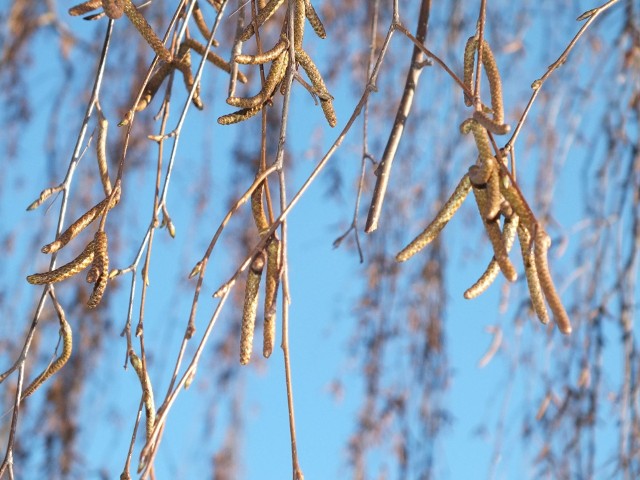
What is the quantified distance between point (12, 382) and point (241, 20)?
1.74m

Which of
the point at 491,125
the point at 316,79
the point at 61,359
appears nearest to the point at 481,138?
the point at 491,125

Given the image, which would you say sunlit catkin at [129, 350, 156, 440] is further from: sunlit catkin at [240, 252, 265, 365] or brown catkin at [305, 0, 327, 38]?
brown catkin at [305, 0, 327, 38]

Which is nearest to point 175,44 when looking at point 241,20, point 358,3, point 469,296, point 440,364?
point 241,20

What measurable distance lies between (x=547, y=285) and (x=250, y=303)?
22 cm

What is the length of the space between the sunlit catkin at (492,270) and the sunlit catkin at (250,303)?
155 mm

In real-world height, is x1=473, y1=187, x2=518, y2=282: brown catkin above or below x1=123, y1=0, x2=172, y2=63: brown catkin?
below

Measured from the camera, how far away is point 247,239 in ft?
8.17

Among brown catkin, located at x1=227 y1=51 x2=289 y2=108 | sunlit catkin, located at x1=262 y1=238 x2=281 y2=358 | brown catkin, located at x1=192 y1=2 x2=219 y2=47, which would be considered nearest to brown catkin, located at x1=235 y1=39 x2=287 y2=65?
brown catkin, located at x1=227 y1=51 x2=289 y2=108

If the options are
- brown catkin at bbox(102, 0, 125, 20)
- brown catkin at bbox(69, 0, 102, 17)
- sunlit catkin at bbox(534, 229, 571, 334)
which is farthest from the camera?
brown catkin at bbox(69, 0, 102, 17)

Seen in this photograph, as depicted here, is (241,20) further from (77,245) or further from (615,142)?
(77,245)

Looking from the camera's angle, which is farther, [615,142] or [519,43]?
[519,43]

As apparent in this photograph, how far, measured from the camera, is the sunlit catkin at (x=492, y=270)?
2.08ft

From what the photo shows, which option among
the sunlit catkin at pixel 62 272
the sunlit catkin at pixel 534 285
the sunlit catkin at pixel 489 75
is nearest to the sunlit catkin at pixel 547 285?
the sunlit catkin at pixel 534 285

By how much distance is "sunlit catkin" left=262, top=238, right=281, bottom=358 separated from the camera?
0.66 metres
